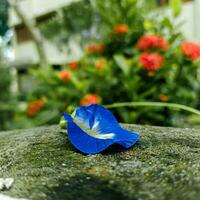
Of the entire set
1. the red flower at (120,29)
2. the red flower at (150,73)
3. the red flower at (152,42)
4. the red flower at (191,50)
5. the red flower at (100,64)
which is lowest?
the red flower at (150,73)

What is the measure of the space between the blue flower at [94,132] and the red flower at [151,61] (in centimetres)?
225

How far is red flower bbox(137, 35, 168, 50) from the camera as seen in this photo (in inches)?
149

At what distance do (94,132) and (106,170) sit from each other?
0.77 ft

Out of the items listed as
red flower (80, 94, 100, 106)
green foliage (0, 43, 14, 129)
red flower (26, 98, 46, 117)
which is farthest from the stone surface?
green foliage (0, 43, 14, 129)

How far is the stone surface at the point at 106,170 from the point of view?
89 cm

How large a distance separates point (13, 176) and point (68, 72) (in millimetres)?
3254

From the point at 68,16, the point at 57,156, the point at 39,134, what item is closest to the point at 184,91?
the point at 39,134

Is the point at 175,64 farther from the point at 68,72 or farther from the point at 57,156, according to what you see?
the point at 57,156

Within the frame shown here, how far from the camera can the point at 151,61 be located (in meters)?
3.57

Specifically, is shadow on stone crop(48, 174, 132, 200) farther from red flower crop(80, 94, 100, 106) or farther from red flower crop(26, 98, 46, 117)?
red flower crop(26, 98, 46, 117)

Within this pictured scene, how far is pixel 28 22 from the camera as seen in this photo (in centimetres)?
941

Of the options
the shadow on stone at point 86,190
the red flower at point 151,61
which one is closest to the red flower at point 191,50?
the red flower at point 151,61

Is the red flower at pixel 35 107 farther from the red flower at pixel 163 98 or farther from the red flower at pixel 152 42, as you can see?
the red flower at pixel 163 98

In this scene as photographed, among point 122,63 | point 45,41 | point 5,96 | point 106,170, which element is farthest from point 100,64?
point 45,41
